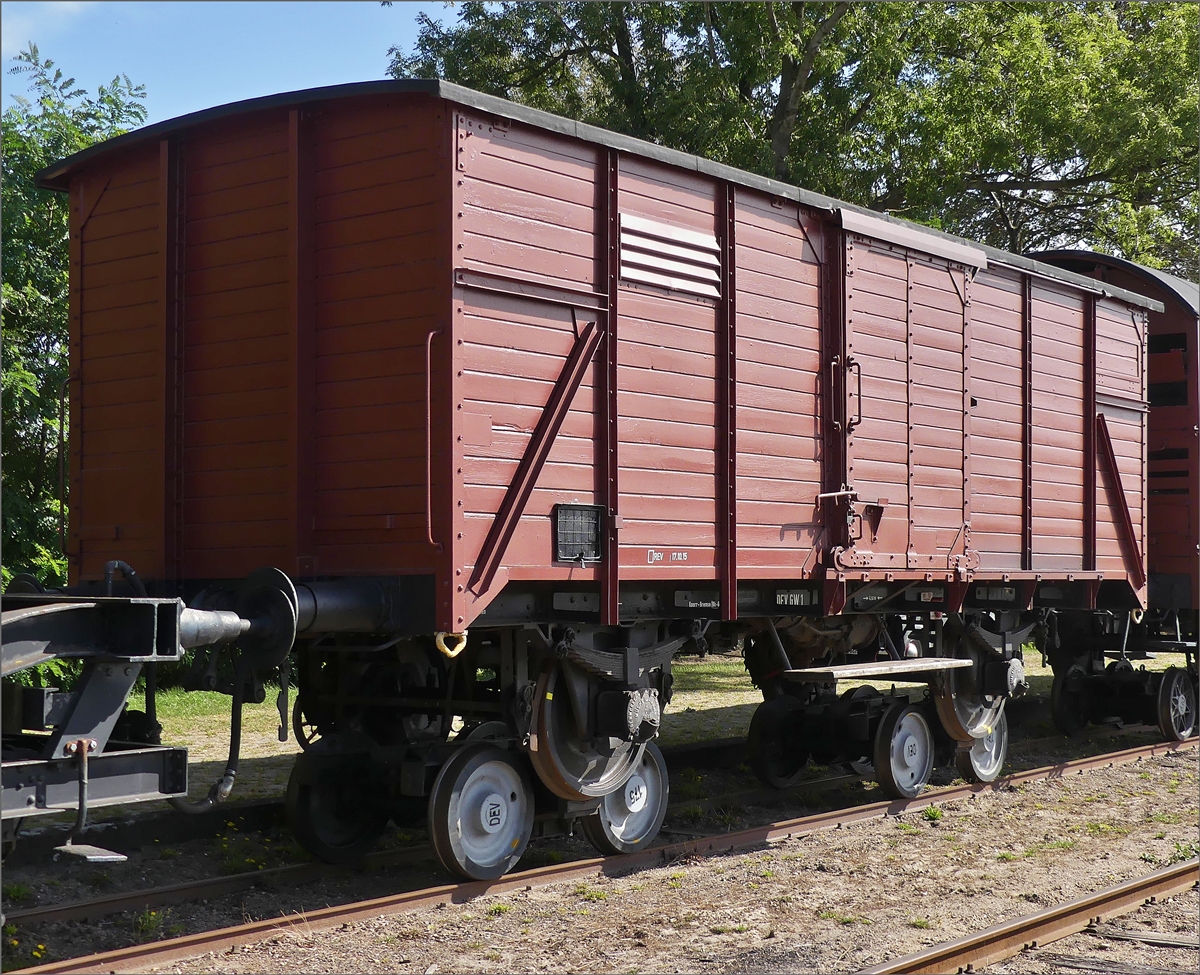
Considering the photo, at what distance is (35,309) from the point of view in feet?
49.6

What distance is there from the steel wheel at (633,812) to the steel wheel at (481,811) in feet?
1.95

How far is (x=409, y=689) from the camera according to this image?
832 centimetres

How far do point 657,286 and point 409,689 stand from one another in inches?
120

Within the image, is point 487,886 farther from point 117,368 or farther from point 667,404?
point 117,368

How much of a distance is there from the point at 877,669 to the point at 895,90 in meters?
13.9

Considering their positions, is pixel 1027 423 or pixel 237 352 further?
pixel 1027 423

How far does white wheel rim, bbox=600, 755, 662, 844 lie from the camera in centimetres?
798

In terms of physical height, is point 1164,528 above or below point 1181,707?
above

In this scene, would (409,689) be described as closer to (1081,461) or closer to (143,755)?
(143,755)

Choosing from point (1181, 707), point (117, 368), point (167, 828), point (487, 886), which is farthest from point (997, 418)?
point (167, 828)

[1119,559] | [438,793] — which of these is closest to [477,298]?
[438,793]

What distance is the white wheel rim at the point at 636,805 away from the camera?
7977 mm

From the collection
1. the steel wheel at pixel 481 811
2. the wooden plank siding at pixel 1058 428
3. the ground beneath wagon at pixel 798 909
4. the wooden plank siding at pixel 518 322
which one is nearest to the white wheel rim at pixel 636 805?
the ground beneath wagon at pixel 798 909

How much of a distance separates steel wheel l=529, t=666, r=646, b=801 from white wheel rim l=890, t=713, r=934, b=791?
2.93 meters
